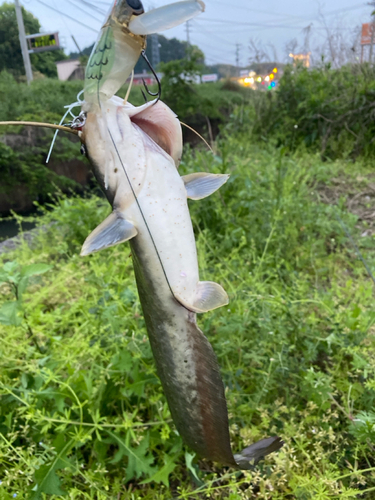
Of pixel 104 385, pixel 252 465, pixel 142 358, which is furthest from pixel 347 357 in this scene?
pixel 104 385

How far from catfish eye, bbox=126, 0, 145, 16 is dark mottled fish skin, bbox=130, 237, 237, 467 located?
313mm

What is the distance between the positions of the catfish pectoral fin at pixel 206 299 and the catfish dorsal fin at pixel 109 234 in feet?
0.49

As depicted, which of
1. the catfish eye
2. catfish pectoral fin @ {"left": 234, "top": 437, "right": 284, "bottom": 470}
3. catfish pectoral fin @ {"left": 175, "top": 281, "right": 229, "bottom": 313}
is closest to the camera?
the catfish eye

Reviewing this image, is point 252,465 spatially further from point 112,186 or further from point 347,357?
point 112,186

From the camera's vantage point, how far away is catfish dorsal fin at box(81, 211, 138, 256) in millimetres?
484

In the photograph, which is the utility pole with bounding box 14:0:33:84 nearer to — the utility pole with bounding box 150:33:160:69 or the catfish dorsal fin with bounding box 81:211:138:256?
the utility pole with bounding box 150:33:160:69

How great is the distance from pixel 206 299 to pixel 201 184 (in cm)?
21

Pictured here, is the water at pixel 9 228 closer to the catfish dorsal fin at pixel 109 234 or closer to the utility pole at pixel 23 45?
the utility pole at pixel 23 45

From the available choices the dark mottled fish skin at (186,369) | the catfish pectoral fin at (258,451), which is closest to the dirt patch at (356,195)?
the catfish pectoral fin at (258,451)

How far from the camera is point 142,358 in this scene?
1050 mm

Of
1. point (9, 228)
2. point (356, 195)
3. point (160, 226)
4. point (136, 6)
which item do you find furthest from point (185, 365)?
point (9, 228)

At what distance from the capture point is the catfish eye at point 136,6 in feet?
1.38

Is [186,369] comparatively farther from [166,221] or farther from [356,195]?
[356,195]

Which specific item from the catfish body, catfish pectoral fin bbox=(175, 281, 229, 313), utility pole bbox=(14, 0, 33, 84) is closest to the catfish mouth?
the catfish body
